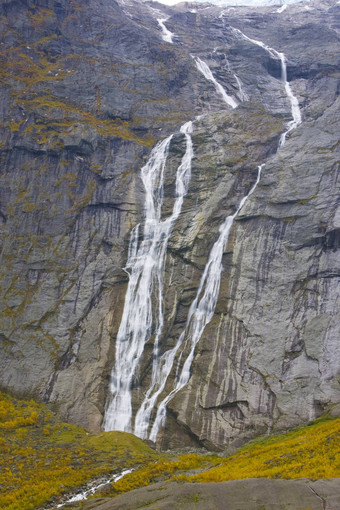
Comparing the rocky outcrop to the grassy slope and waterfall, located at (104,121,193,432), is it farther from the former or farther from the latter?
waterfall, located at (104,121,193,432)

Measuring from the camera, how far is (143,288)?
37250mm

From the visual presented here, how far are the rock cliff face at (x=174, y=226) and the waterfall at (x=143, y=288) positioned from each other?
70 cm

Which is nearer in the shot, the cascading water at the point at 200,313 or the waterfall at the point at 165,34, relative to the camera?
the cascading water at the point at 200,313

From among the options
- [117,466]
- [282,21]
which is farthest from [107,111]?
[282,21]

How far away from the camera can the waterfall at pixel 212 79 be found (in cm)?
6228

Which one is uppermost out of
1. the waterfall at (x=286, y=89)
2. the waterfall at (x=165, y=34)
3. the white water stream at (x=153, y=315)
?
the waterfall at (x=165, y=34)

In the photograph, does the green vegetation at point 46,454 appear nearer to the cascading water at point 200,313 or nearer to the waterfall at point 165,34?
the cascading water at point 200,313

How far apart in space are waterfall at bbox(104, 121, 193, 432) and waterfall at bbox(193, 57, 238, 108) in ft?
62.5

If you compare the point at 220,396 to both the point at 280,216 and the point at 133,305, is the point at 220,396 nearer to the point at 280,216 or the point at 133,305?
the point at 133,305

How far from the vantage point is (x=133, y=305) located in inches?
1437

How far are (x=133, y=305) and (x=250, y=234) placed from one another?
1141 cm

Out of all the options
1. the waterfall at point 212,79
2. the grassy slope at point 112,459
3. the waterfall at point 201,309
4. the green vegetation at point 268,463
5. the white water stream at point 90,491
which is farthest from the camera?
the waterfall at point 212,79

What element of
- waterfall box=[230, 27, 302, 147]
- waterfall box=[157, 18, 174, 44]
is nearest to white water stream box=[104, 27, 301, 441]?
waterfall box=[230, 27, 302, 147]

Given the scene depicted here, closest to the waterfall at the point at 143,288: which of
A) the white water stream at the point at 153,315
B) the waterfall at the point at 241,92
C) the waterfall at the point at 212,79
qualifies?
the white water stream at the point at 153,315
